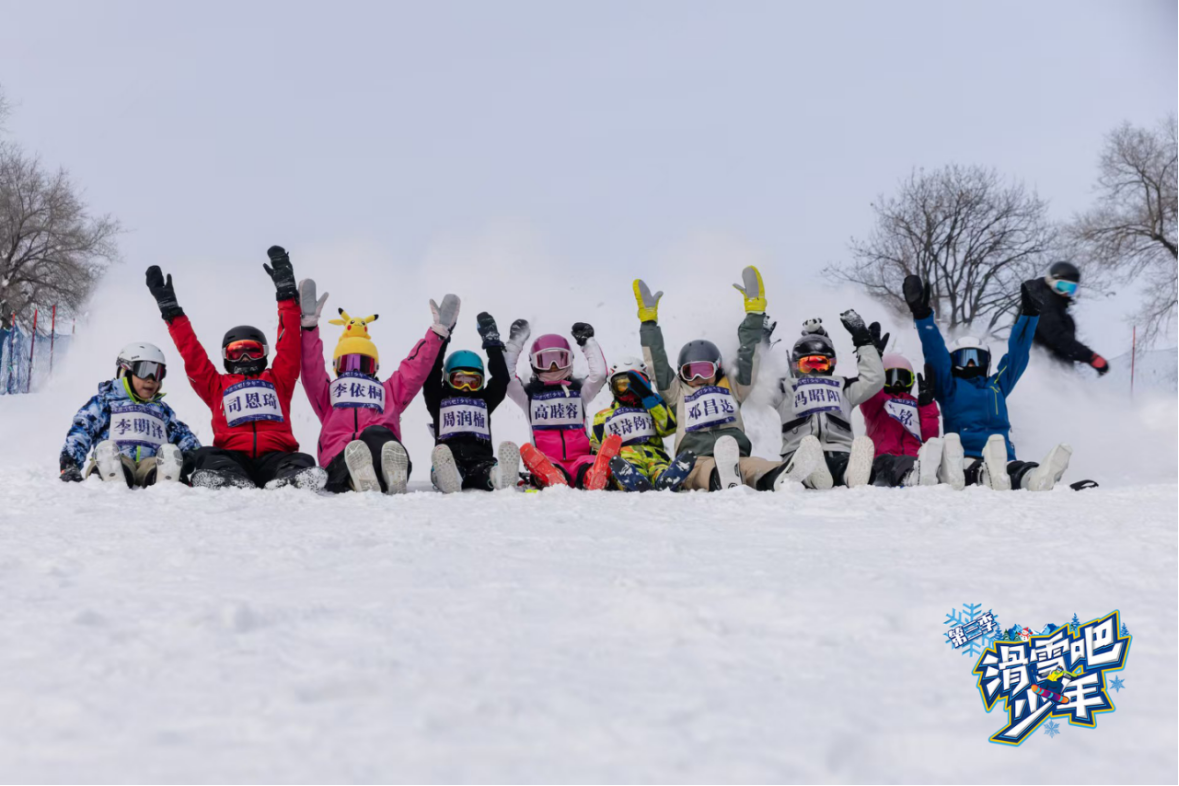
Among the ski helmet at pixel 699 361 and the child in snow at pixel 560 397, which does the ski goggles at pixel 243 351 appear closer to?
the child in snow at pixel 560 397

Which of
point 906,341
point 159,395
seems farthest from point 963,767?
point 906,341

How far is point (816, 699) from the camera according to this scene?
6.31 ft

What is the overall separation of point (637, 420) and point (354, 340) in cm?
206

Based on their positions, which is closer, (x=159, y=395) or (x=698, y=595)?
(x=698, y=595)

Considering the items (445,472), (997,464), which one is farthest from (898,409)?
(445,472)

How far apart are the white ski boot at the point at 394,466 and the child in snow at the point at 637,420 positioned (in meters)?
1.39

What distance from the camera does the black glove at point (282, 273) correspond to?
6.40 metres

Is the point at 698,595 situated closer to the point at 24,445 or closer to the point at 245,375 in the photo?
the point at 245,375

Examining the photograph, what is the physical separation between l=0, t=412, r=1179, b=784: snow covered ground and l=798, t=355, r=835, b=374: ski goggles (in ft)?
9.51

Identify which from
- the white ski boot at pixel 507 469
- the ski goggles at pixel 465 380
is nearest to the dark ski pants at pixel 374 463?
the white ski boot at pixel 507 469

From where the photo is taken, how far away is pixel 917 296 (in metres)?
6.76

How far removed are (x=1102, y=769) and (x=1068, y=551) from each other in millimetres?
Result: 1786

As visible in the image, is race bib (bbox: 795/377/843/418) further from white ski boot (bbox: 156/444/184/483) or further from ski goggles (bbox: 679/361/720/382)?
white ski boot (bbox: 156/444/184/483)

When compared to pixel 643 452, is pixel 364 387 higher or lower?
higher
